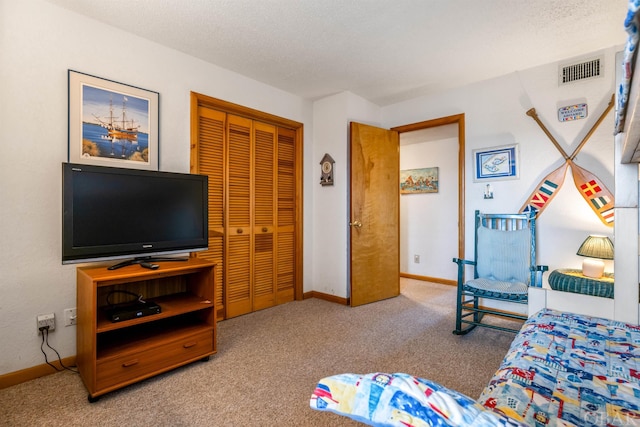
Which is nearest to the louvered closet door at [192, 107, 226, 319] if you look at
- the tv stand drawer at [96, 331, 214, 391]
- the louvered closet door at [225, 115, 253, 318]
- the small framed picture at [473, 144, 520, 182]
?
the louvered closet door at [225, 115, 253, 318]

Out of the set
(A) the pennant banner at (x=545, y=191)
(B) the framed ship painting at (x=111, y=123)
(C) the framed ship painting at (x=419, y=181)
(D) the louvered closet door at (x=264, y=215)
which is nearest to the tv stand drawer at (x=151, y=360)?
(D) the louvered closet door at (x=264, y=215)

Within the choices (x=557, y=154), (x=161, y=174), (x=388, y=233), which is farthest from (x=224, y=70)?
(x=557, y=154)

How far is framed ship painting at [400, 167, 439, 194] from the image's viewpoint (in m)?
4.92

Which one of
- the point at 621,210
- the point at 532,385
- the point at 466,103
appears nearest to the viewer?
the point at 532,385

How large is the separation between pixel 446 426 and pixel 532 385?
73cm

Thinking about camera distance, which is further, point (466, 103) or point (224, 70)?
point (466, 103)

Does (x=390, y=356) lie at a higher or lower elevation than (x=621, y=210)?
lower

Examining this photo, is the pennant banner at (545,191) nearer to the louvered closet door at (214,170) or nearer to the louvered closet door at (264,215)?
the louvered closet door at (264,215)

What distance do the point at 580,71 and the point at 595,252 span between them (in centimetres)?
156

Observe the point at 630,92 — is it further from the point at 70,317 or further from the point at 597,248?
the point at 70,317

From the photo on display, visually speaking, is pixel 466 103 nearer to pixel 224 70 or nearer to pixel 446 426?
pixel 224 70

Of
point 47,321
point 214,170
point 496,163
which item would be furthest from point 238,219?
point 496,163

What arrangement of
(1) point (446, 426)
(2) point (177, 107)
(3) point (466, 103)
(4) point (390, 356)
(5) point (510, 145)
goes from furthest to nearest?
(3) point (466, 103) → (5) point (510, 145) → (2) point (177, 107) → (4) point (390, 356) → (1) point (446, 426)

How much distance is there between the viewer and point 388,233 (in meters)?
3.82
